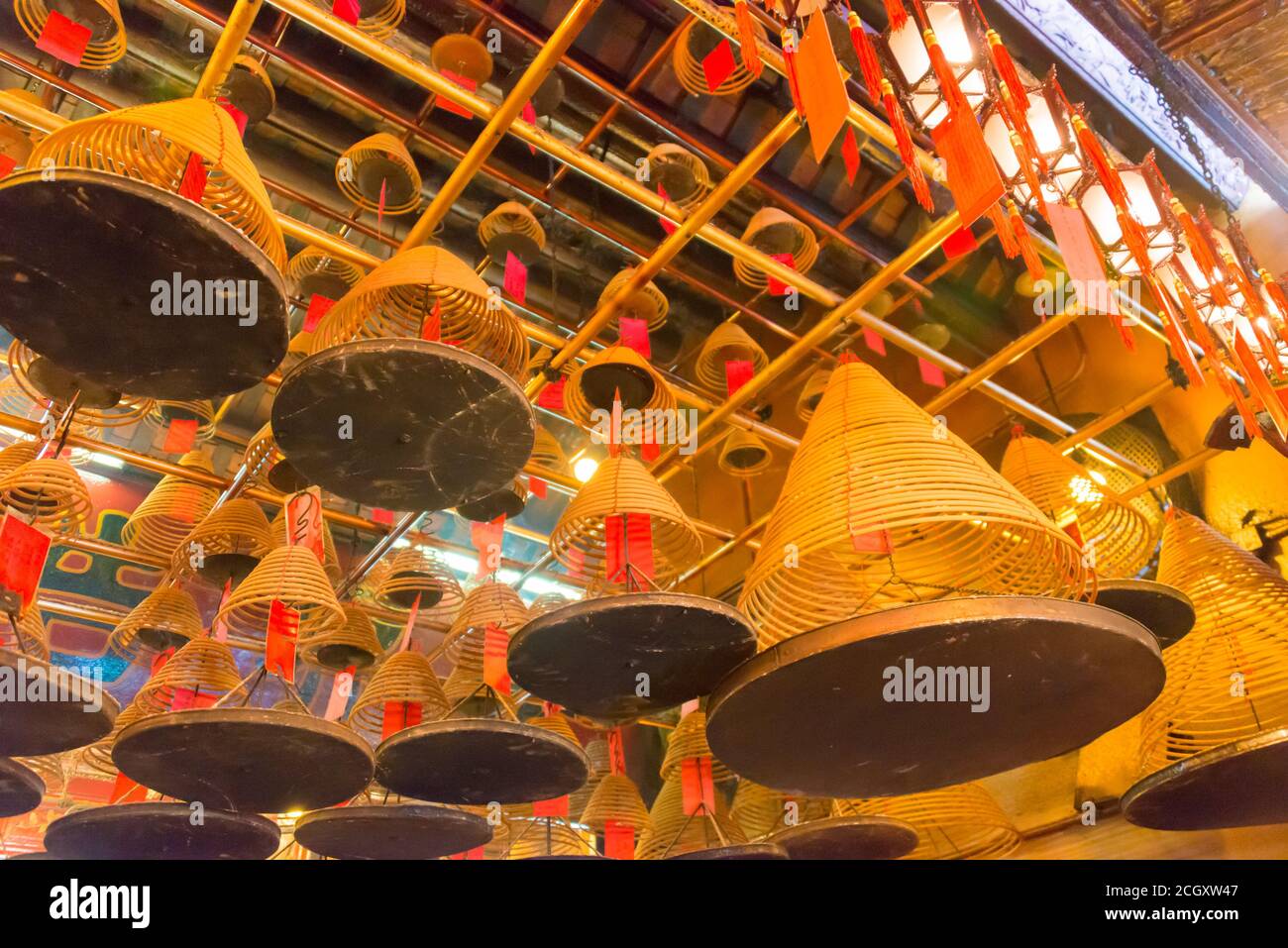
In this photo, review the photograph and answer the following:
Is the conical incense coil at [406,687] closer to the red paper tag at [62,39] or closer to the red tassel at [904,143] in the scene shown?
the red paper tag at [62,39]

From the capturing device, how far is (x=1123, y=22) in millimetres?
5602

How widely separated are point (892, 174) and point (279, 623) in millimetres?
5466

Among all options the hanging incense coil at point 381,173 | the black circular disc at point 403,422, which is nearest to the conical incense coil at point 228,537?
the hanging incense coil at point 381,173

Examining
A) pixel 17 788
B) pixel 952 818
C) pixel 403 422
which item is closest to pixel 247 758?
pixel 17 788

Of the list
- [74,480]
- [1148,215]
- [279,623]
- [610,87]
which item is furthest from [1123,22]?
[74,480]

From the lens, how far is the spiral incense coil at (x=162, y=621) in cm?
597

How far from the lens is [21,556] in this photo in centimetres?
384

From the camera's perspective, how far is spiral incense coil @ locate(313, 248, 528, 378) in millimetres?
3393

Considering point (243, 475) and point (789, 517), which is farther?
point (243, 475)

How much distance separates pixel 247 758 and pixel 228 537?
2324 mm

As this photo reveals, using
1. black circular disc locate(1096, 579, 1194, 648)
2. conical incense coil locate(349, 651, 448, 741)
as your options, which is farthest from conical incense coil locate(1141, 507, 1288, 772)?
conical incense coil locate(349, 651, 448, 741)

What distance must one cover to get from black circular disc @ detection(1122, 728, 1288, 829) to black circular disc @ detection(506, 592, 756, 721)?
1582 mm

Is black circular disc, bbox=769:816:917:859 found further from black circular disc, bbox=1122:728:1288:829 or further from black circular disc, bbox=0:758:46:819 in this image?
black circular disc, bbox=0:758:46:819
